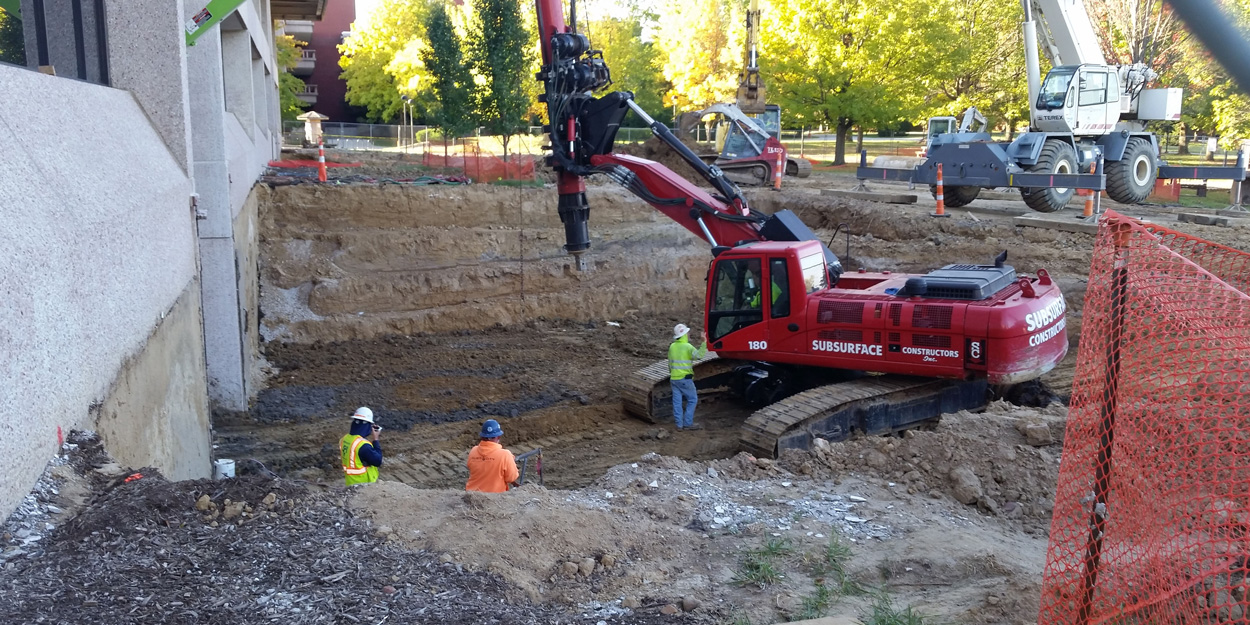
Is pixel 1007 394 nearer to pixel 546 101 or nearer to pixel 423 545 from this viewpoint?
pixel 546 101

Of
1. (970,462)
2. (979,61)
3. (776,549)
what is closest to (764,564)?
(776,549)

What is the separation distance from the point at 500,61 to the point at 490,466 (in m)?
19.5

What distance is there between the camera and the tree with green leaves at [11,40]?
7.09 m

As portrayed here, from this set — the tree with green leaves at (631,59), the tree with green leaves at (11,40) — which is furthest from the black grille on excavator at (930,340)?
the tree with green leaves at (631,59)

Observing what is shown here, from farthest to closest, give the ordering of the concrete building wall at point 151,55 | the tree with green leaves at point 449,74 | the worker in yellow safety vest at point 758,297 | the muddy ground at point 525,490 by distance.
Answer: the tree with green leaves at point 449,74
the worker in yellow safety vest at point 758,297
the concrete building wall at point 151,55
the muddy ground at point 525,490

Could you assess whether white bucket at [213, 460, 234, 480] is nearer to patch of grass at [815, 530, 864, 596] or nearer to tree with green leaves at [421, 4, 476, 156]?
patch of grass at [815, 530, 864, 596]

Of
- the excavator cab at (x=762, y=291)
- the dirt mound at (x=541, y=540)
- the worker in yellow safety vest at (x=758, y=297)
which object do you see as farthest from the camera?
the worker in yellow safety vest at (x=758, y=297)

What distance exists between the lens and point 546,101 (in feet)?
37.0

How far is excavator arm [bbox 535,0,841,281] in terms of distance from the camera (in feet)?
36.6

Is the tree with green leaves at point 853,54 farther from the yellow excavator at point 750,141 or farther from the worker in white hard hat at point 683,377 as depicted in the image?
the worker in white hard hat at point 683,377

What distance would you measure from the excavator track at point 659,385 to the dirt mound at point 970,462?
3.13 m

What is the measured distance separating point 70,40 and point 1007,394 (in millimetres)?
10392

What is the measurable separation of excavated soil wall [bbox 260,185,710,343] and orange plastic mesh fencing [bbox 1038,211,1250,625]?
505 inches

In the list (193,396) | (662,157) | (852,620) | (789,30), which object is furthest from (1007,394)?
(789,30)
